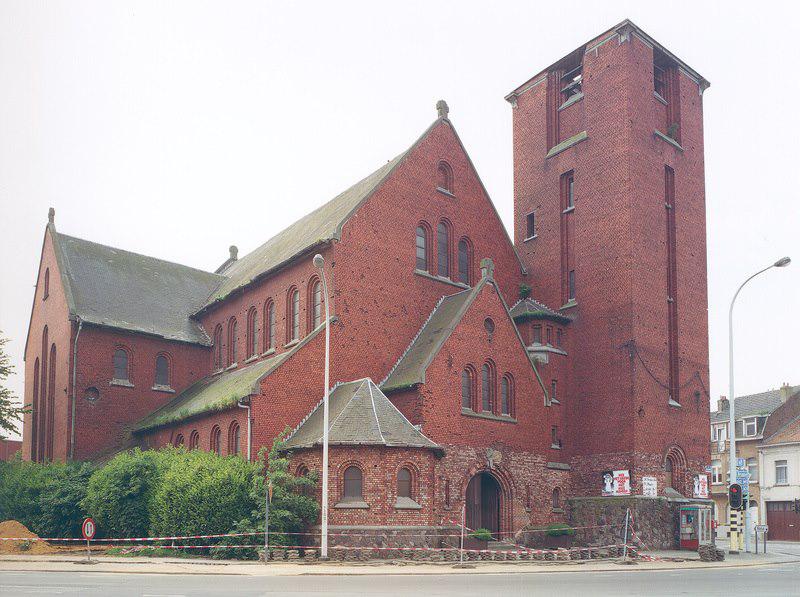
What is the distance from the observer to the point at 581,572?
25.8m

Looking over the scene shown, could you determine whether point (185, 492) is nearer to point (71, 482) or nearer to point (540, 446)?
point (71, 482)

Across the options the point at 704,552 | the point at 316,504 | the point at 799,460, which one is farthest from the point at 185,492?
the point at 799,460

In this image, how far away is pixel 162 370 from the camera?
158ft

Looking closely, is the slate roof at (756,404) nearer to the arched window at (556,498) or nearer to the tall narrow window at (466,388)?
the arched window at (556,498)

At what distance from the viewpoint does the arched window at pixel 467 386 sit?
118 feet

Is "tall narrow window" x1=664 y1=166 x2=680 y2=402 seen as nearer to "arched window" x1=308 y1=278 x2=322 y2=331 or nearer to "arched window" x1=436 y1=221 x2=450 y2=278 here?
"arched window" x1=436 y1=221 x2=450 y2=278

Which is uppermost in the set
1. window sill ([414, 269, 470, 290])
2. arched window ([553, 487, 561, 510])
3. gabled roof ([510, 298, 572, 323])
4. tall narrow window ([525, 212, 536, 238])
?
tall narrow window ([525, 212, 536, 238])

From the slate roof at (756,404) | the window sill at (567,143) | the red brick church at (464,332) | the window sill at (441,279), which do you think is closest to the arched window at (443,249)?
the red brick church at (464,332)

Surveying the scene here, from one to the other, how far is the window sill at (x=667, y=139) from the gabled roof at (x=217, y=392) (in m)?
18.8

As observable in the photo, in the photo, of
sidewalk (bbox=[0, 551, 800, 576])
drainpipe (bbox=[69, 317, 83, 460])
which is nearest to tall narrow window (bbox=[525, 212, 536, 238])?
sidewalk (bbox=[0, 551, 800, 576])

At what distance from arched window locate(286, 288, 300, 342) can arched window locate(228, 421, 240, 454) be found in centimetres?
541

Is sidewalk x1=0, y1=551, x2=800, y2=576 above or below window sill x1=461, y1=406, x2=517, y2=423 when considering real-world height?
below

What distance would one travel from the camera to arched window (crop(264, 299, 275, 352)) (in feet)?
139

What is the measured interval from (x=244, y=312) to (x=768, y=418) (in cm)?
4334
